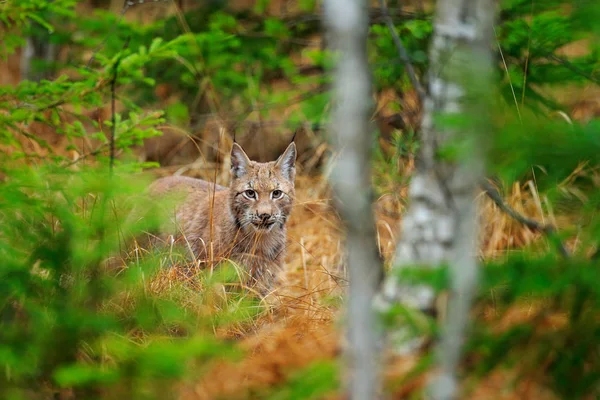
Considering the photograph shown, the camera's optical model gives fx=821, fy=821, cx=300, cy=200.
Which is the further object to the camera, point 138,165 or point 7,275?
point 138,165

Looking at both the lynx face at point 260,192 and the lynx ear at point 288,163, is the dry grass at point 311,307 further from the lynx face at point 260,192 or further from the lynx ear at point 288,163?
the lynx ear at point 288,163

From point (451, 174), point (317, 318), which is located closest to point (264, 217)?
point (317, 318)

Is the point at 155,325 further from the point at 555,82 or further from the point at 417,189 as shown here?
the point at 555,82

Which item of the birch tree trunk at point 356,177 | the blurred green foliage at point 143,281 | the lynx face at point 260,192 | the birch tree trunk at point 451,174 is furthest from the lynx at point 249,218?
the birch tree trunk at point 356,177

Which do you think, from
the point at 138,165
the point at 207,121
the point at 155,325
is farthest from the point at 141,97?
the point at 155,325

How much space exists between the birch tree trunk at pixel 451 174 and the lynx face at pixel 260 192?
2.60m

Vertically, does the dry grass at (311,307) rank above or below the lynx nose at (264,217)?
below

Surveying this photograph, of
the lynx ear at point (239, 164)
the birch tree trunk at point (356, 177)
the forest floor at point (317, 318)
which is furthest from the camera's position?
the lynx ear at point (239, 164)

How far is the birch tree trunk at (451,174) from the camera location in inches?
98.0

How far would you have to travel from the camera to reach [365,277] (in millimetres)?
2457

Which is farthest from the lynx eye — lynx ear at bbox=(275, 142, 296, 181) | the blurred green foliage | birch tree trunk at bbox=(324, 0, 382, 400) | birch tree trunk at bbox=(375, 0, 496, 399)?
birch tree trunk at bbox=(324, 0, 382, 400)

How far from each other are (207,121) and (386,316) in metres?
5.74

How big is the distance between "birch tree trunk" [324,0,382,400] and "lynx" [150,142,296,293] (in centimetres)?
310

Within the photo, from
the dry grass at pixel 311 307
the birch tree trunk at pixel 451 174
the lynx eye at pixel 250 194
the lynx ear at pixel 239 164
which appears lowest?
the dry grass at pixel 311 307
